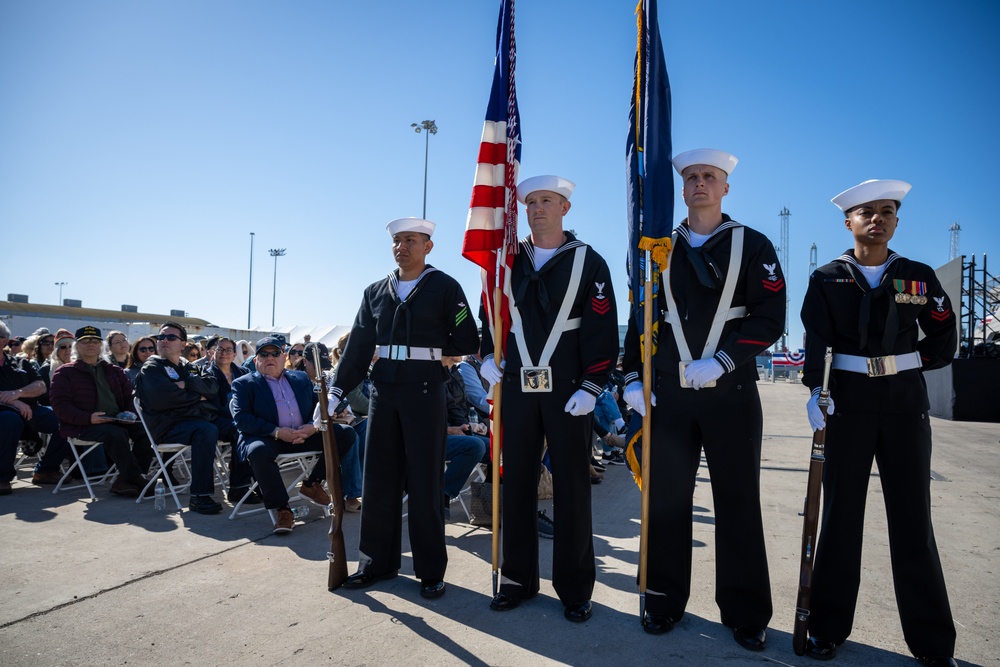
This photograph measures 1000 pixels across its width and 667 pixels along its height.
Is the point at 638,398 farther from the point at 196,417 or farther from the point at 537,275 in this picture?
the point at 196,417

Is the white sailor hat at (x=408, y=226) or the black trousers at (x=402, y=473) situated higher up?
the white sailor hat at (x=408, y=226)

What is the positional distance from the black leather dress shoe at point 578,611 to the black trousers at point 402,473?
827 millimetres

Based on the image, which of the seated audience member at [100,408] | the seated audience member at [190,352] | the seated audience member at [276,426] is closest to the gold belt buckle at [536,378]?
the seated audience member at [276,426]

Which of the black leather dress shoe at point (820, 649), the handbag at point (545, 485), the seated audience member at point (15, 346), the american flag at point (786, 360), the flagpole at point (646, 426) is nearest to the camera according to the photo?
the black leather dress shoe at point (820, 649)

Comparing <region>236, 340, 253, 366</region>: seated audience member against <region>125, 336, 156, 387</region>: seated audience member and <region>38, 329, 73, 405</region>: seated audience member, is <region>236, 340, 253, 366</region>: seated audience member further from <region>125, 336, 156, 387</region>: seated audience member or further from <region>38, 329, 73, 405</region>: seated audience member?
<region>125, 336, 156, 387</region>: seated audience member

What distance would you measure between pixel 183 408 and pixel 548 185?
4526 millimetres

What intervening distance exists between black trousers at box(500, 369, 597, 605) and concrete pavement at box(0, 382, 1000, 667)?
0.19m

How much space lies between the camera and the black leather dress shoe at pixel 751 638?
3.00 meters

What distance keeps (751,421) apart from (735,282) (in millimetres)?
676

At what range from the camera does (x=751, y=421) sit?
3180 millimetres

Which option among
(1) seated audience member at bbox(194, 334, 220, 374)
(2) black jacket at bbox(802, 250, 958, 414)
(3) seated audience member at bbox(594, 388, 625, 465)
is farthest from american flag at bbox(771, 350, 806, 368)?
(2) black jacket at bbox(802, 250, 958, 414)

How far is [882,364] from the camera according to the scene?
2.99 metres

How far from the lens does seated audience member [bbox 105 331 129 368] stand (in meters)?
7.79

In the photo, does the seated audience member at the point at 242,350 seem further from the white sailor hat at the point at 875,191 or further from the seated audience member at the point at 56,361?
the white sailor hat at the point at 875,191
